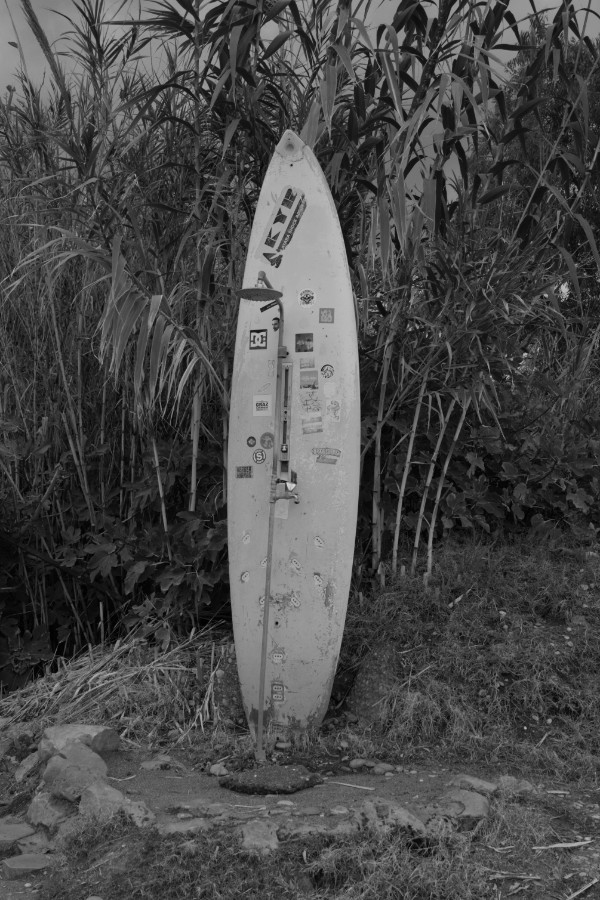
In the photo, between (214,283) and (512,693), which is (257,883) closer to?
(512,693)

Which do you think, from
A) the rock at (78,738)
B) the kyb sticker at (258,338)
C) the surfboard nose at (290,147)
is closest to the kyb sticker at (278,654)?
the rock at (78,738)

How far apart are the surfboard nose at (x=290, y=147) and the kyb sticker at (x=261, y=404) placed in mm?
905

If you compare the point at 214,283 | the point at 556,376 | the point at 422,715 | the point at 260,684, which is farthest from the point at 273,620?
the point at 556,376

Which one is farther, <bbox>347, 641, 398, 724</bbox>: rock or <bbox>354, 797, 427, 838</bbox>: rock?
<bbox>347, 641, 398, 724</bbox>: rock

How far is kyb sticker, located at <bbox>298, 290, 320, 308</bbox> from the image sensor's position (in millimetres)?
3287

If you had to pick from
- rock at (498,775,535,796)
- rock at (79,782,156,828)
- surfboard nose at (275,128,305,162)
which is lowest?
rock at (79,782,156,828)

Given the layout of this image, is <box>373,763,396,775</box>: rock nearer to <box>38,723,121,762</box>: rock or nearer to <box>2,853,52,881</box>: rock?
<box>38,723,121,762</box>: rock

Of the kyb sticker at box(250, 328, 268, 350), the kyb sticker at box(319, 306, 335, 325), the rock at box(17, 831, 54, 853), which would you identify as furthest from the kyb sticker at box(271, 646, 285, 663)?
the kyb sticker at box(319, 306, 335, 325)

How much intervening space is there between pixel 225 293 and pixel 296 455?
935 mm

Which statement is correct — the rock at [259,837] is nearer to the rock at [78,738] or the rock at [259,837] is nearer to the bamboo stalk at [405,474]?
the rock at [78,738]

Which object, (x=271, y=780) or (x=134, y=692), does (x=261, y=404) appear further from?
(x=271, y=780)

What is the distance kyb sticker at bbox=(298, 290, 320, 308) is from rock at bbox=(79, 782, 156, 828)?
5.78 ft

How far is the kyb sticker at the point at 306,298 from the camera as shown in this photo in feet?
10.8

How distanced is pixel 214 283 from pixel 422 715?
189 centimetres
